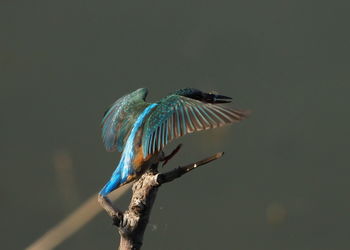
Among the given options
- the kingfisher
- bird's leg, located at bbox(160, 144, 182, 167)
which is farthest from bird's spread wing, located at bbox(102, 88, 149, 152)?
bird's leg, located at bbox(160, 144, 182, 167)

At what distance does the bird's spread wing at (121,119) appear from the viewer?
2.59m

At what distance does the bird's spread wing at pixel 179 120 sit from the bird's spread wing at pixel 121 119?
0.69ft

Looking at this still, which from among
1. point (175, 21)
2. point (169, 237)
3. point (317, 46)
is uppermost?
point (175, 21)

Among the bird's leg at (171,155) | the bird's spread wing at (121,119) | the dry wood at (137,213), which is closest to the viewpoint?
the dry wood at (137,213)

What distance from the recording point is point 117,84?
3.77m

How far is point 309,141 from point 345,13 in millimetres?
611

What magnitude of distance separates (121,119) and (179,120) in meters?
0.38

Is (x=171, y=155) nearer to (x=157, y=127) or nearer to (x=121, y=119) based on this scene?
(x=157, y=127)

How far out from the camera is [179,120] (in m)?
2.31

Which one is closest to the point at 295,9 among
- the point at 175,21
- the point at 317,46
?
the point at 317,46

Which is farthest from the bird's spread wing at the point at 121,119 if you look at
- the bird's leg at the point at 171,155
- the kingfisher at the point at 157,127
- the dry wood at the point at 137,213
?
the dry wood at the point at 137,213

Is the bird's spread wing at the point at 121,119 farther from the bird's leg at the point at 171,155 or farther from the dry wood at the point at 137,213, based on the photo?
the dry wood at the point at 137,213

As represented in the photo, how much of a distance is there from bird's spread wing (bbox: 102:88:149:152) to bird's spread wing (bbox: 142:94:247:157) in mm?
211

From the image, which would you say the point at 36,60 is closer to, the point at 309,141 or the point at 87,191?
the point at 87,191
